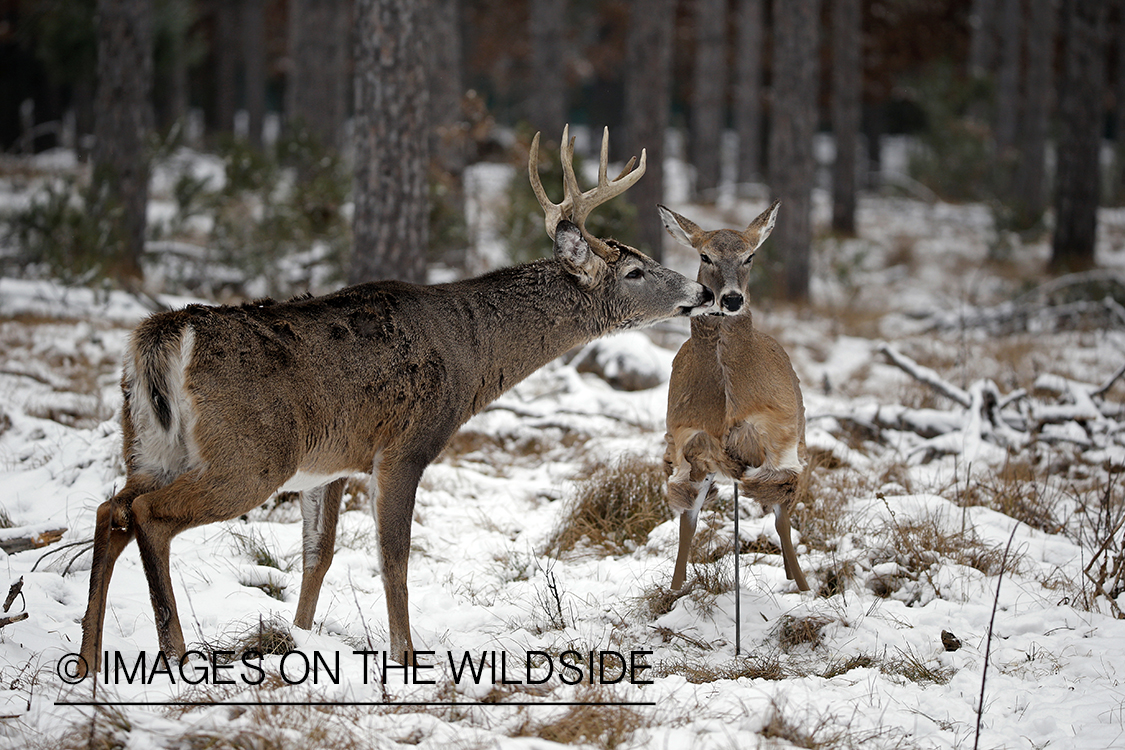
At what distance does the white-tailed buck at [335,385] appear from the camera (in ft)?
11.5

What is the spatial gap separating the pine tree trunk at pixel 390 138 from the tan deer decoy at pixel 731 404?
349 cm

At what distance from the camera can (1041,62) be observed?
71.2 ft

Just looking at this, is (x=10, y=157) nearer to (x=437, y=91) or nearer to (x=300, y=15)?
(x=300, y=15)

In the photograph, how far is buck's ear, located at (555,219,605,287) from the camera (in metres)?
4.68

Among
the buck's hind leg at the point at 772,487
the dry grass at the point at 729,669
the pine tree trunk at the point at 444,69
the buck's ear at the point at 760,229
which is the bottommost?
the dry grass at the point at 729,669

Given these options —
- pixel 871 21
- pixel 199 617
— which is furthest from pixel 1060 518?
pixel 871 21

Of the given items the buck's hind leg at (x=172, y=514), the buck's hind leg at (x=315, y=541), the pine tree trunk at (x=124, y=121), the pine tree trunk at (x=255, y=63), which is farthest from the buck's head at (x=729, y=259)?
the pine tree trunk at (x=255, y=63)

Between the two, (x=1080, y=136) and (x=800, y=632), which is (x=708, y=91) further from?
(x=800, y=632)

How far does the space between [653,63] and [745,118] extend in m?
11.5

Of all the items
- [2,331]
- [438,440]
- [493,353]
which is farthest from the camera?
[2,331]

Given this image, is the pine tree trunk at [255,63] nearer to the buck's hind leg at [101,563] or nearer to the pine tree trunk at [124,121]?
the pine tree trunk at [124,121]

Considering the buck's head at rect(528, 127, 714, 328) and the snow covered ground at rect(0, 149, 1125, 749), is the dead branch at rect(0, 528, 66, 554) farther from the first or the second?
the buck's head at rect(528, 127, 714, 328)

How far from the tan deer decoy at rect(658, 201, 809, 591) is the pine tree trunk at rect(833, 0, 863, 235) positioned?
1550cm

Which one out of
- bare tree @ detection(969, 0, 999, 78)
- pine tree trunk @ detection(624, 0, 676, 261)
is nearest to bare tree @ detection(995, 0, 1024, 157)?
bare tree @ detection(969, 0, 999, 78)
